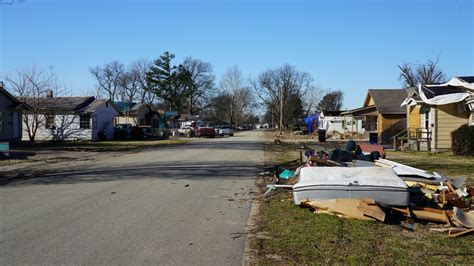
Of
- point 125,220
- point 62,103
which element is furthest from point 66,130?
point 125,220

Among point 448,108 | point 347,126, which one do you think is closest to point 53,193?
point 448,108

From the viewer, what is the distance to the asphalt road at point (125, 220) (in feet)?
18.7

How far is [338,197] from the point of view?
7895 millimetres

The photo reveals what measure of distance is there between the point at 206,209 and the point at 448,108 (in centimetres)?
2021

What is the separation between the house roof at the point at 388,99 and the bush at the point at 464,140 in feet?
58.8

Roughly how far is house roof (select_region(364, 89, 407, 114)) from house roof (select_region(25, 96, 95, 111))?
26.9 meters

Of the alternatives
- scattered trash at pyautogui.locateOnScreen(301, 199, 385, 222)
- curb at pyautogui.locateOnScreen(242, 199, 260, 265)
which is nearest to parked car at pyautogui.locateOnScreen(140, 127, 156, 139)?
curb at pyautogui.locateOnScreen(242, 199, 260, 265)

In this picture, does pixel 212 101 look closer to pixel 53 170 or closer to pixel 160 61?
pixel 160 61

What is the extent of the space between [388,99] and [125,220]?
37.4 metres

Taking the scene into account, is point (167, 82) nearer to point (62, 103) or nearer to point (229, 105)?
point (229, 105)

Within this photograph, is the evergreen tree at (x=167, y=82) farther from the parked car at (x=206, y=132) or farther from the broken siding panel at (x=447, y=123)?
the broken siding panel at (x=447, y=123)

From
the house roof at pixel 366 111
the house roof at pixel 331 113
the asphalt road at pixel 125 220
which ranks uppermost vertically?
the house roof at pixel 331 113

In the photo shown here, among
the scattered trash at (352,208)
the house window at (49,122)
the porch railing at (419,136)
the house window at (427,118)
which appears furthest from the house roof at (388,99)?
the scattered trash at (352,208)

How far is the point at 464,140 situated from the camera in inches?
810
